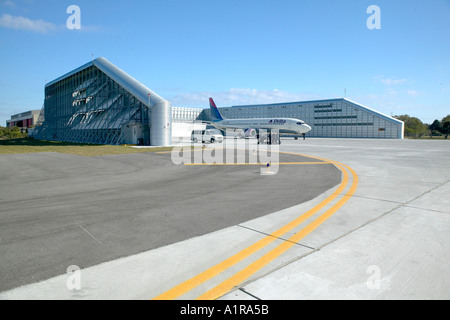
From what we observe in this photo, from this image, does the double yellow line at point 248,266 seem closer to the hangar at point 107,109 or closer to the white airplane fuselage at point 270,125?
the hangar at point 107,109

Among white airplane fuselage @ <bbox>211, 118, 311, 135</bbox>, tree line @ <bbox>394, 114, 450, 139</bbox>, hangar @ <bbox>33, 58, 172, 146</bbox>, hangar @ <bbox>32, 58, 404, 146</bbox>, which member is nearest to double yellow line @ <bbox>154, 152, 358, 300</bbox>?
hangar @ <bbox>33, 58, 172, 146</bbox>

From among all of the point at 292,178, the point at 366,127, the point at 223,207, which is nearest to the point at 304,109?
the point at 366,127

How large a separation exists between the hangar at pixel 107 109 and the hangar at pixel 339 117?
46.9 meters

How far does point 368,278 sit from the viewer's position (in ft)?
10.4

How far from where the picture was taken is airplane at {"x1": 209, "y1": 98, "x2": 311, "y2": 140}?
46.0 meters

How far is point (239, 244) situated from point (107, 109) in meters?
37.1

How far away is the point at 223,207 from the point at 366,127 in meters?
63.0

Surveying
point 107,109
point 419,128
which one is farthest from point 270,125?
point 419,128

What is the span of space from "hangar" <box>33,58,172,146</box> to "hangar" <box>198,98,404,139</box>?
46853 mm

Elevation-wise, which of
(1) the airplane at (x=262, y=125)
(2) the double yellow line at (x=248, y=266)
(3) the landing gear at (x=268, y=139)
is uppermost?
(1) the airplane at (x=262, y=125)

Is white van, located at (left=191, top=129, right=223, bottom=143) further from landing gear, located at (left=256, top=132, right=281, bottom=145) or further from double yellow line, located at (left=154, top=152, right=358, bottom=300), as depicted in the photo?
double yellow line, located at (left=154, top=152, right=358, bottom=300)

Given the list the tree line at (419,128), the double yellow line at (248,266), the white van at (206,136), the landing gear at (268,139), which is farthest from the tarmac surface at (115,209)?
the tree line at (419,128)

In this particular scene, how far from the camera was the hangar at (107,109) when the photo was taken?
3062 centimetres

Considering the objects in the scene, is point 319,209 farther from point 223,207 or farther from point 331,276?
point 331,276
